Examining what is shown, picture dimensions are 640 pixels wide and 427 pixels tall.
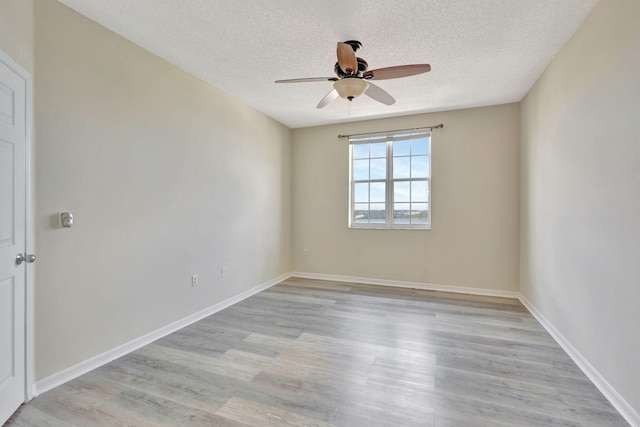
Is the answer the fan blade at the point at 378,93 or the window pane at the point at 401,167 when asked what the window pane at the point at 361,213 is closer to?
the window pane at the point at 401,167

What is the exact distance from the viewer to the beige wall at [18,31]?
1.66 meters

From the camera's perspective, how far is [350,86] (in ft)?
7.89

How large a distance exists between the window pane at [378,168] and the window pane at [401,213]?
53cm

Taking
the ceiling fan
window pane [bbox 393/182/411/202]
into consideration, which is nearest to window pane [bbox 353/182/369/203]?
window pane [bbox 393/182/411/202]

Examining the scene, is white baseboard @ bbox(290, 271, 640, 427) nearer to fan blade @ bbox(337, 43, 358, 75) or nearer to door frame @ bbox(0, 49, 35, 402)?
fan blade @ bbox(337, 43, 358, 75)

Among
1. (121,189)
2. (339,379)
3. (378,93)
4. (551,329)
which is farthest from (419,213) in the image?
(121,189)

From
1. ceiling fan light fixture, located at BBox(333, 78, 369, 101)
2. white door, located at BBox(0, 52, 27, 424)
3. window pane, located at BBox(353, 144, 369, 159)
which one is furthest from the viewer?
window pane, located at BBox(353, 144, 369, 159)

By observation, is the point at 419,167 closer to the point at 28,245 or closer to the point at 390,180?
the point at 390,180

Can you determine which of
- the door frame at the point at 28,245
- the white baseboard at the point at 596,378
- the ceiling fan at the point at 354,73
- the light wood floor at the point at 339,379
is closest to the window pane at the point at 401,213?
the light wood floor at the point at 339,379

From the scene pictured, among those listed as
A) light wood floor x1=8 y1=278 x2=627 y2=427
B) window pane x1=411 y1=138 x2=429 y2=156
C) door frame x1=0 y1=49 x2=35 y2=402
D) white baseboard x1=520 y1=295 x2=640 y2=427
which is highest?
window pane x1=411 y1=138 x2=429 y2=156

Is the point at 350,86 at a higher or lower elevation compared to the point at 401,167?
higher

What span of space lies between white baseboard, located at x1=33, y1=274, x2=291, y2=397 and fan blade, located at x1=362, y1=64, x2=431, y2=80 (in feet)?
9.83

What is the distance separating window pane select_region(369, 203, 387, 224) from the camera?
4.77 m

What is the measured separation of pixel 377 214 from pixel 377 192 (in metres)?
0.37
